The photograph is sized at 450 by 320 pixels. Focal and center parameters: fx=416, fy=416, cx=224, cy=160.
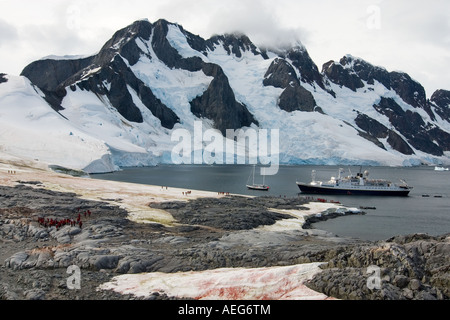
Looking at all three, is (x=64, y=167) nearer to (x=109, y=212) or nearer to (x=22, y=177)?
(x=22, y=177)

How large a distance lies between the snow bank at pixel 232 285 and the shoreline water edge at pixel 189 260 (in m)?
0.05

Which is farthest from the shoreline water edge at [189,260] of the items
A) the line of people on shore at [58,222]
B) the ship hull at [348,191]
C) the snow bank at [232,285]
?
the ship hull at [348,191]

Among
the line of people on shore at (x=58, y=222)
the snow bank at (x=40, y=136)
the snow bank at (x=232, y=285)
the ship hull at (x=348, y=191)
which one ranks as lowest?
the snow bank at (x=232, y=285)

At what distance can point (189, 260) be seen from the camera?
27.2 metres

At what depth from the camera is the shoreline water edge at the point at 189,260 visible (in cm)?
2045

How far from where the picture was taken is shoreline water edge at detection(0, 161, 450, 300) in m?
20.5

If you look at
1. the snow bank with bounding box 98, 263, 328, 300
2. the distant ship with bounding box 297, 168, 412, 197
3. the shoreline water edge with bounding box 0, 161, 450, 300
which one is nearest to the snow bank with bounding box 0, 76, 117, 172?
the distant ship with bounding box 297, 168, 412, 197

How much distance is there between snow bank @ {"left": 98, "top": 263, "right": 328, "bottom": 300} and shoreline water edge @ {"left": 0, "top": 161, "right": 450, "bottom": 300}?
0.05 m

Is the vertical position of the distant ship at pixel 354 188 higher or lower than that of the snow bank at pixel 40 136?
lower

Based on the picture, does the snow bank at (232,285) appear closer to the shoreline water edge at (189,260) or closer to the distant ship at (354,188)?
the shoreline water edge at (189,260)

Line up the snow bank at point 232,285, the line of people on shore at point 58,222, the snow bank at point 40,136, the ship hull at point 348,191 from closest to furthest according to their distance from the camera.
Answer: the snow bank at point 232,285
the line of people on shore at point 58,222
the ship hull at point 348,191
the snow bank at point 40,136

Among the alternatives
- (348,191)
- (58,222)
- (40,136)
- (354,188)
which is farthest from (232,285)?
(40,136)

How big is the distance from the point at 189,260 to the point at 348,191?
8222 centimetres
